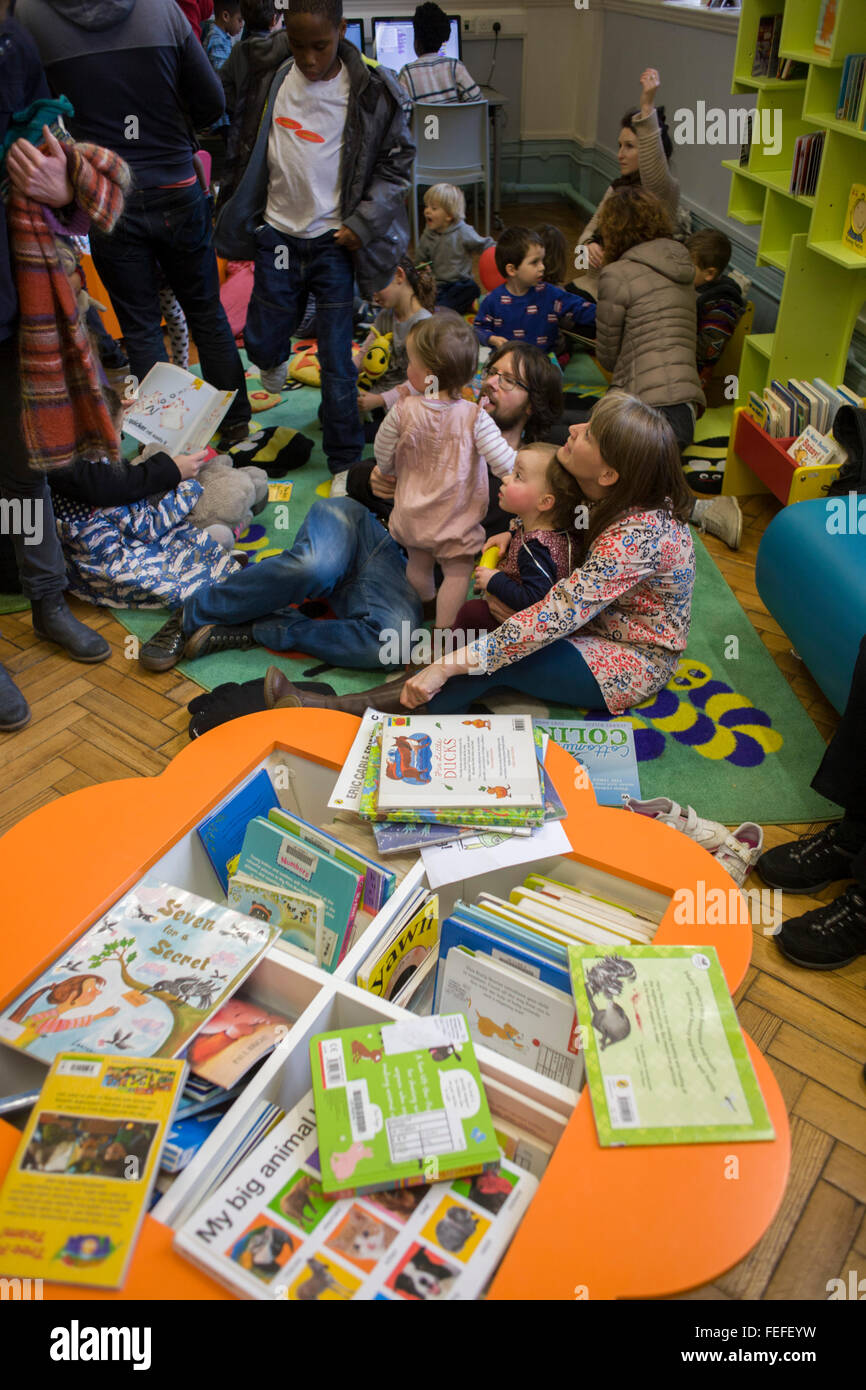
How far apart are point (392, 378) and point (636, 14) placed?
3.13 m

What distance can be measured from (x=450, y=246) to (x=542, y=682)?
9.50ft

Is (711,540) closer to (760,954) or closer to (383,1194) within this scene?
(760,954)

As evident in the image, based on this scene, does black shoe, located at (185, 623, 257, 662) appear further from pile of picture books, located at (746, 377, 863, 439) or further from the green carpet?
pile of picture books, located at (746, 377, 863, 439)

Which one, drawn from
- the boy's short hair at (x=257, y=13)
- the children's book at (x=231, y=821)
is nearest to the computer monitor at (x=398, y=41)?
the boy's short hair at (x=257, y=13)

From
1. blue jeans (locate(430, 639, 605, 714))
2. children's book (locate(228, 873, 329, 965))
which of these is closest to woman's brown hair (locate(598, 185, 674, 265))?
blue jeans (locate(430, 639, 605, 714))

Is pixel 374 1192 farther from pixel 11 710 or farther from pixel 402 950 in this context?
pixel 11 710

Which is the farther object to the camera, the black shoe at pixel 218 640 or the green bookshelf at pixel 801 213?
the green bookshelf at pixel 801 213

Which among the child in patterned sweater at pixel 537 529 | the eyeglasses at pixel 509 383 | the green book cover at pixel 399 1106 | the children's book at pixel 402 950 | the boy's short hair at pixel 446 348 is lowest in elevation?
the children's book at pixel 402 950

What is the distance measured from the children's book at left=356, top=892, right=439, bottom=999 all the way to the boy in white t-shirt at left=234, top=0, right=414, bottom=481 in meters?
2.39

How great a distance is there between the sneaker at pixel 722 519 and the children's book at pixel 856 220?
0.80m

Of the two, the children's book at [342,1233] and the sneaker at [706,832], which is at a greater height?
the children's book at [342,1233]

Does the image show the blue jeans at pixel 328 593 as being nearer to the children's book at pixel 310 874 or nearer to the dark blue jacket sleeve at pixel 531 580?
the dark blue jacket sleeve at pixel 531 580

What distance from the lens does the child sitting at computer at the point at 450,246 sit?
14.0ft

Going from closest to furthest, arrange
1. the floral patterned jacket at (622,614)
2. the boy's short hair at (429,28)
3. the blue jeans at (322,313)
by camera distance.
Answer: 1. the floral patterned jacket at (622,614)
2. the blue jeans at (322,313)
3. the boy's short hair at (429,28)
